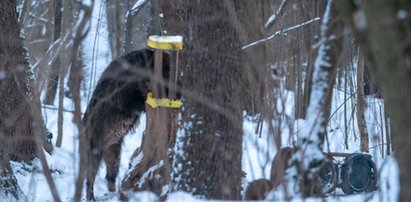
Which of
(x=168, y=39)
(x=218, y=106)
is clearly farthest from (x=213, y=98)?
(x=168, y=39)

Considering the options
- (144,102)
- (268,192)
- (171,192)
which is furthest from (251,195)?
(144,102)

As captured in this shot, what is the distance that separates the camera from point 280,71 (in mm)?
5387

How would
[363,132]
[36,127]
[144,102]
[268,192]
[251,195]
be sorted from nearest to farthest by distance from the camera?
[36,127] < [268,192] < [251,195] < [144,102] < [363,132]

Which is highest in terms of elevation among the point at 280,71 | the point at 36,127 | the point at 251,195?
the point at 280,71

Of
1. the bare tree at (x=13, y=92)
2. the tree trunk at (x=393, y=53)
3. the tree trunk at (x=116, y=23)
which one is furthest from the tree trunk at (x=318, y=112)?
the bare tree at (x=13, y=92)

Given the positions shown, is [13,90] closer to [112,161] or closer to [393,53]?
[112,161]

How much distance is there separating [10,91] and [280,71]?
536 centimetres

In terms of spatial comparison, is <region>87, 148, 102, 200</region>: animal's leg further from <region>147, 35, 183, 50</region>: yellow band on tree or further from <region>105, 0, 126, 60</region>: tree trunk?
<region>147, 35, 183, 50</region>: yellow band on tree

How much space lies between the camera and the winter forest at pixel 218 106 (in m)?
4.63

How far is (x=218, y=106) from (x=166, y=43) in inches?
54.7

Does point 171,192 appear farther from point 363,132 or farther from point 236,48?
point 363,132

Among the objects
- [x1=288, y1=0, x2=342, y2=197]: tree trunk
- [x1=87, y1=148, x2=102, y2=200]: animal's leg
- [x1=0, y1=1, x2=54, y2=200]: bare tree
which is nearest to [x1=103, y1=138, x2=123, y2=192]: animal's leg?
[x1=87, y1=148, x2=102, y2=200]: animal's leg

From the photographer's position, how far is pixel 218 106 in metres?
7.11

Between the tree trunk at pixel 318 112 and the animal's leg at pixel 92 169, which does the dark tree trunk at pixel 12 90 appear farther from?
the tree trunk at pixel 318 112
